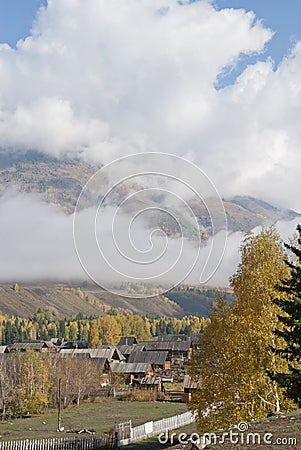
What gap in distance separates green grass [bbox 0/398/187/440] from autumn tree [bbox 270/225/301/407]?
2571 cm

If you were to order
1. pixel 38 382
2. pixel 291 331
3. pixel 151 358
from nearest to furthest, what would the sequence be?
pixel 291 331 → pixel 38 382 → pixel 151 358

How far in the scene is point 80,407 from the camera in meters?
66.4

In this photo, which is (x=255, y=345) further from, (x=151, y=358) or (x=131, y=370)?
(x=151, y=358)

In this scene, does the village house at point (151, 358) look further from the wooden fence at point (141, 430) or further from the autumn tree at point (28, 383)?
the wooden fence at point (141, 430)

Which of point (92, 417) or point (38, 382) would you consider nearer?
point (92, 417)

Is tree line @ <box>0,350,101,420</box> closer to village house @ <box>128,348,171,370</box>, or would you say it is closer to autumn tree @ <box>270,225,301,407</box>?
village house @ <box>128,348,171,370</box>

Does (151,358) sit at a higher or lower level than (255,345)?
lower

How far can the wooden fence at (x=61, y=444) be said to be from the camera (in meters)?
34.4

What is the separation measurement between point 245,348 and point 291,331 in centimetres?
216

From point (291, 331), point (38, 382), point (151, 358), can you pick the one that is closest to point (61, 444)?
point (291, 331)

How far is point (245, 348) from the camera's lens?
22188 millimetres

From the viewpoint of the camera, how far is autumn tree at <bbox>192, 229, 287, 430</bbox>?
2177 centimetres

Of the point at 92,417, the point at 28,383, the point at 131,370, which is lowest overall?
the point at 92,417

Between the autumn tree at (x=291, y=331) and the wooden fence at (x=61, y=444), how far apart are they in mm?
18763
